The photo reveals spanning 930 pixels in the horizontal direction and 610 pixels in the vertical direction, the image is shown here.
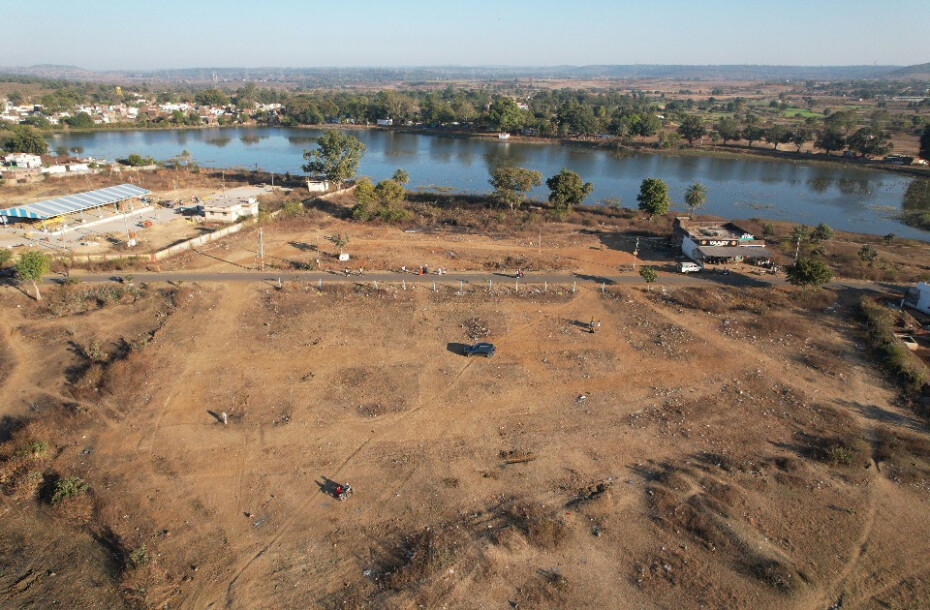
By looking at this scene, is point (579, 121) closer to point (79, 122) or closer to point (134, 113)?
point (79, 122)

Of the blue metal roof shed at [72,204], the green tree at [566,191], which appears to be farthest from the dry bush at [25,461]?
the green tree at [566,191]

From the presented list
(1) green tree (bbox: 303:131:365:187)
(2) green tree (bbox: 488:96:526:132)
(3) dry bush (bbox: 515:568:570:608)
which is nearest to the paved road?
(3) dry bush (bbox: 515:568:570:608)

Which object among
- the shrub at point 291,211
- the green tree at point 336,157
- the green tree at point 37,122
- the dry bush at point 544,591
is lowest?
the dry bush at point 544,591

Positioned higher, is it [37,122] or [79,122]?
[79,122]

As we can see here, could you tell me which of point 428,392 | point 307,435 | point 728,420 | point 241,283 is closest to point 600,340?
point 728,420

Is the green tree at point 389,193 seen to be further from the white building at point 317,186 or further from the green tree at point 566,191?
the green tree at point 566,191

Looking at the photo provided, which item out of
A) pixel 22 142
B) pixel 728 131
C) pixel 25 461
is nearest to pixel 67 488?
pixel 25 461

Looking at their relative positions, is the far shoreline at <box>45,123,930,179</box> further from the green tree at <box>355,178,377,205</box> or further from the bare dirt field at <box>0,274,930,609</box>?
the bare dirt field at <box>0,274,930,609</box>
